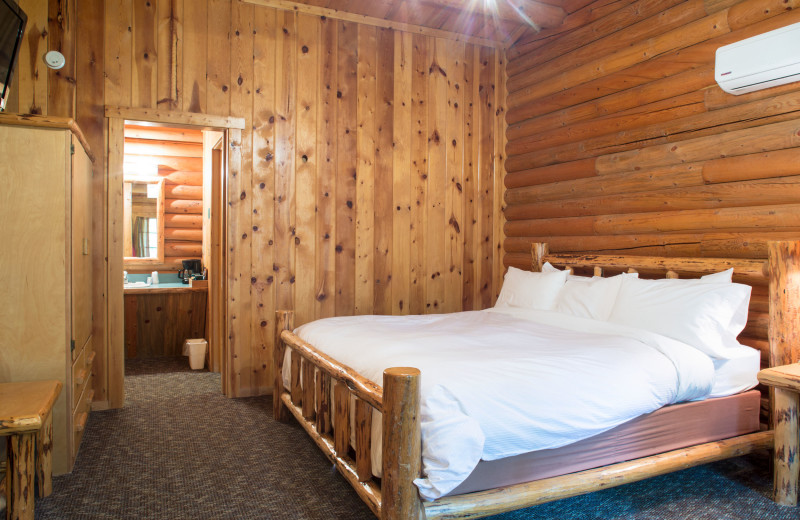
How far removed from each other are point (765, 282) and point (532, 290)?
4.40 feet

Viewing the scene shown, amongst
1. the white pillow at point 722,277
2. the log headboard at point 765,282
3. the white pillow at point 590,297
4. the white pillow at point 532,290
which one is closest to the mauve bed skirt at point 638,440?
the log headboard at point 765,282

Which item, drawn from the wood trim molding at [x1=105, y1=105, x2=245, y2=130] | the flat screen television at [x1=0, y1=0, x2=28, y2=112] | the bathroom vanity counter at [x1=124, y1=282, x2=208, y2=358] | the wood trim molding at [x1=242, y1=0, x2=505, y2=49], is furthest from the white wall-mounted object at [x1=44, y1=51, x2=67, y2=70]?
the bathroom vanity counter at [x1=124, y1=282, x2=208, y2=358]

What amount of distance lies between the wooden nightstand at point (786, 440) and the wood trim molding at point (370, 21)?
11.6 feet

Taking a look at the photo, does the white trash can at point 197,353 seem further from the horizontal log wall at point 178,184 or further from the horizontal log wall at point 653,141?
the horizontal log wall at point 653,141

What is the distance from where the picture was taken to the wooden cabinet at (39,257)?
2.41 meters

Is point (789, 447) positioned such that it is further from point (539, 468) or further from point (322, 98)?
point (322, 98)

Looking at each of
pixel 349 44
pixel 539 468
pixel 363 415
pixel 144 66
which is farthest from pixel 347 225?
pixel 539 468

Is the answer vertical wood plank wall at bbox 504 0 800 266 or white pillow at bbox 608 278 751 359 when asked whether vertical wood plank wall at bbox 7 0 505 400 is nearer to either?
vertical wood plank wall at bbox 504 0 800 266

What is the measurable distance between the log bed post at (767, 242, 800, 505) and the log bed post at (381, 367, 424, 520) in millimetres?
1744

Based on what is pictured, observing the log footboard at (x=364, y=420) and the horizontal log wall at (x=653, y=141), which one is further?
the horizontal log wall at (x=653, y=141)

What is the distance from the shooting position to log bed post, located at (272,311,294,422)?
339 centimetres

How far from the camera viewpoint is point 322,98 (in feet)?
14.0

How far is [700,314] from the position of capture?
2.68 metres

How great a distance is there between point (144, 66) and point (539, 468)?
355 cm
